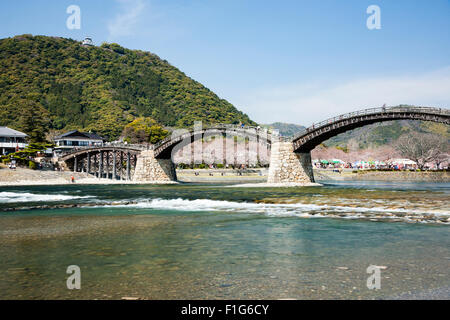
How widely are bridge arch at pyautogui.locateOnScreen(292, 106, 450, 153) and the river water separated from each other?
25.1m

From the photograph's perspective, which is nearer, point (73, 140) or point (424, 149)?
point (424, 149)

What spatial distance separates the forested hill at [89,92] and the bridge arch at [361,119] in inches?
3525

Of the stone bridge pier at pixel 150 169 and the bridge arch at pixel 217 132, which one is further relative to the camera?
the stone bridge pier at pixel 150 169

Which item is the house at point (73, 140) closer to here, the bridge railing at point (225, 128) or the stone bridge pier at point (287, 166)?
the bridge railing at point (225, 128)

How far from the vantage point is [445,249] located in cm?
1331

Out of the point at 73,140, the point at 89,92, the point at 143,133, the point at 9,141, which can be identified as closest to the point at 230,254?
the point at 9,141

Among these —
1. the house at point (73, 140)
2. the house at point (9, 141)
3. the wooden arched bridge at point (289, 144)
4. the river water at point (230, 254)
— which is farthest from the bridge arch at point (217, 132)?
the house at point (73, 140)

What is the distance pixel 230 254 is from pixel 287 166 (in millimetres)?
45549

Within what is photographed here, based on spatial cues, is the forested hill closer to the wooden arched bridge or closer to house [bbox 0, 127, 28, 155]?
house [bbox 0, 127, 28, 155]

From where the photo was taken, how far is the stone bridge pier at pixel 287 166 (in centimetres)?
5706

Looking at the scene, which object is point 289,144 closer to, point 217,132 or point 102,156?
point 217,132

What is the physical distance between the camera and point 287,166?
57.5 metres

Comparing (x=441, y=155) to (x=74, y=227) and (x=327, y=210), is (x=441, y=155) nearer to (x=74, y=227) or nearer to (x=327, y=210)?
(x=327, y=210)
